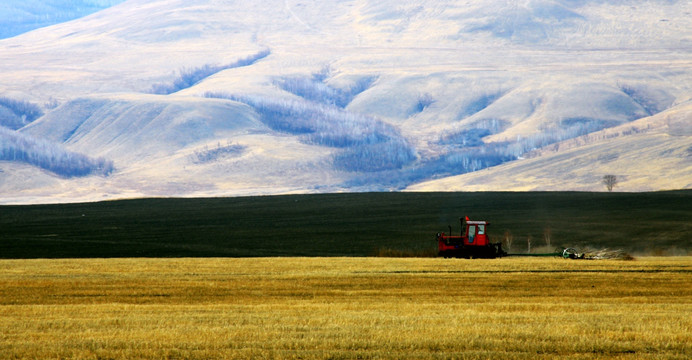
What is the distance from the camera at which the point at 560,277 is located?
38.6 meters

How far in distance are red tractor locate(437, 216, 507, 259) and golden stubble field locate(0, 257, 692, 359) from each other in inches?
212

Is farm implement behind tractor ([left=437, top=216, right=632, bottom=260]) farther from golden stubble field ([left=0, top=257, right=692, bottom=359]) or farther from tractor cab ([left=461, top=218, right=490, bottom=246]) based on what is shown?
golden stubble field ([left=0, top=257, right=692, bottom=359])

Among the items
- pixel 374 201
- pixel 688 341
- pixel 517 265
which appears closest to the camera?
pixel 688 341

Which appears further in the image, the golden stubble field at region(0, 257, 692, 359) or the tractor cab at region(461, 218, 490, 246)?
the tractor cab at region(461, 218, 490, 246)

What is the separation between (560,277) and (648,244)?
145ft

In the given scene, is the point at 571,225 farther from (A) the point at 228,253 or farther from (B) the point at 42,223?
(B) the point at 42,223

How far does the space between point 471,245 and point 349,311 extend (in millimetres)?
25971

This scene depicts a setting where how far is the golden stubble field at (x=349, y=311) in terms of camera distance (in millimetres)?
19250

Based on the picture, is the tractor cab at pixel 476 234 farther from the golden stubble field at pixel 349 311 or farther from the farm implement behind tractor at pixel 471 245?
the golden stubble field at pixel 349 311

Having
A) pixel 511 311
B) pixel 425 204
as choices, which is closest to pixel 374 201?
pixel 425 204

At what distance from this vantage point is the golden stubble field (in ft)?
63.2

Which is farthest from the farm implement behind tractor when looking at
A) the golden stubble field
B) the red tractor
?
the golden stubble field

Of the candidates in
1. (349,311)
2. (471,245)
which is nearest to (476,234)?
(471,245)

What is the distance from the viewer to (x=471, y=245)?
51250mm
